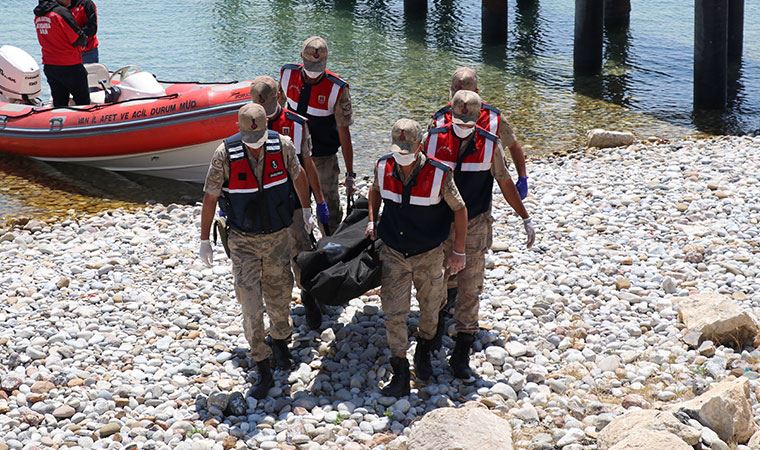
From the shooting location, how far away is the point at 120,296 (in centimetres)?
695

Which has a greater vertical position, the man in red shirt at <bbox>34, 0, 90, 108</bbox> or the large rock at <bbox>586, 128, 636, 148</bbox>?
the man in red shirt at <bbox>34, 0, 90, 108</bbox>

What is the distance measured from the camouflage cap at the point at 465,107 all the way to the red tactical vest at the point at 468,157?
14 centimetres

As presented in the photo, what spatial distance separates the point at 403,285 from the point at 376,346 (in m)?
0.76

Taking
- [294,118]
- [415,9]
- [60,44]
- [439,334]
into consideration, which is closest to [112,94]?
[60,44]

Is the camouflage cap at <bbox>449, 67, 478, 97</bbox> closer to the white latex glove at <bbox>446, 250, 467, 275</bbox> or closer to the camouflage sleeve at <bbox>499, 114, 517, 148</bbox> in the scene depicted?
the camouflage sleeve at <bbox>499, 114, 517, 148</bbox>

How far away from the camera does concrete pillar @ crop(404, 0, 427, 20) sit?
2153 centimetres

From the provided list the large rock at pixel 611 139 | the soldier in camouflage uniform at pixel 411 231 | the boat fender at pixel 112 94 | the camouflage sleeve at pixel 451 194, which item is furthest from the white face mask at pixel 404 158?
the boat fender at pixel 112 94

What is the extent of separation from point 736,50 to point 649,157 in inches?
259

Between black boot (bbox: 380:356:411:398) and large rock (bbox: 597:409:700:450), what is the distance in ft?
3.91

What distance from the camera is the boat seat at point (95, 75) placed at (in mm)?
12344

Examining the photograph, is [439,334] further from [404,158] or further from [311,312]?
[404,158]

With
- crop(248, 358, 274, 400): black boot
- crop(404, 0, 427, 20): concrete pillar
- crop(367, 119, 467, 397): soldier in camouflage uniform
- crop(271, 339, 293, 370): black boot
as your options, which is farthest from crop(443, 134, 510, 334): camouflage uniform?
crop(404, 0, 427, 20): concrete pillar

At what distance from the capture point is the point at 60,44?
11016 mm

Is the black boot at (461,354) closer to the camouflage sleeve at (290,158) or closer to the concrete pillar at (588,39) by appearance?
the camouflage sleeve at (290,158)
